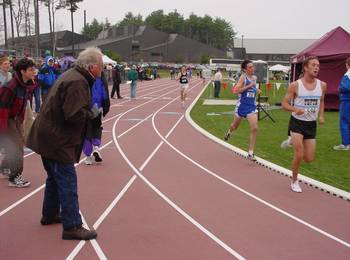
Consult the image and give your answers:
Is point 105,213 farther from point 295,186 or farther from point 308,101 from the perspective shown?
point 308,101

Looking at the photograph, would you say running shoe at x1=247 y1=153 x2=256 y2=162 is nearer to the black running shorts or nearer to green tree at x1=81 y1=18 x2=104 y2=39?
the black running shorts

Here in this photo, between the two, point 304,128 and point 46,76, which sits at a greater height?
point 46,76

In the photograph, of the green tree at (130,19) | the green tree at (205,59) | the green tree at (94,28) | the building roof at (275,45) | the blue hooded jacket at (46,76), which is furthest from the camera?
the green tree at (94,28)

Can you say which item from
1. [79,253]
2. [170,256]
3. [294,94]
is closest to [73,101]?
[79,253]

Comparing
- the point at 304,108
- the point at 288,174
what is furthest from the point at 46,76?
the point at 304,108

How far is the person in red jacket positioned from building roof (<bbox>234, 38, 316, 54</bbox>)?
11133 centimetres

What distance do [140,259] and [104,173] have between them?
3855mm

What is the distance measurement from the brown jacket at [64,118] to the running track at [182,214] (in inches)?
37.2

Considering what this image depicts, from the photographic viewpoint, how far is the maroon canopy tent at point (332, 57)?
2055 centimetres

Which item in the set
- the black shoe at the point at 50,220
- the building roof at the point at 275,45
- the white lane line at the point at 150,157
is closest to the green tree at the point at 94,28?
the building roof at the point at 275,45

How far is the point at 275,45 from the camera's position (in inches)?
4594

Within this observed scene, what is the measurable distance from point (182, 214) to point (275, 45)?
115m

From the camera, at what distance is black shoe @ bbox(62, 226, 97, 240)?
496 centimetres

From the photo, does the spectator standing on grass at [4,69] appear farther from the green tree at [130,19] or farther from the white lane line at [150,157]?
the green tree at [130,19]
